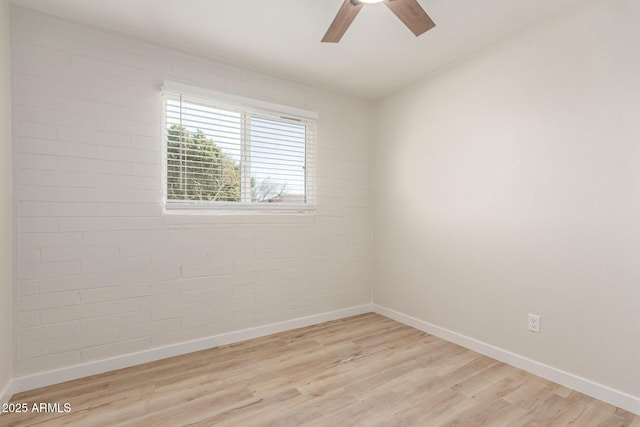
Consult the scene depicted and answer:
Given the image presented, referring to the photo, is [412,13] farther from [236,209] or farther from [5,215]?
[5,215]

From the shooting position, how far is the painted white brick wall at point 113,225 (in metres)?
2.05

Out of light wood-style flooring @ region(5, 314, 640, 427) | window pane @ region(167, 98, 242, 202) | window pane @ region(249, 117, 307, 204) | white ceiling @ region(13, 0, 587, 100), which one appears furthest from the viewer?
window pane @ region(249, 117, 307, 204)

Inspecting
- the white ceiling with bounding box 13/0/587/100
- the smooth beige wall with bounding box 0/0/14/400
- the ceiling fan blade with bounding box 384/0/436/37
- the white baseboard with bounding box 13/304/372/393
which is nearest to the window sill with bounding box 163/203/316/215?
the smooth beige wall with bounding box 0/0/14/400

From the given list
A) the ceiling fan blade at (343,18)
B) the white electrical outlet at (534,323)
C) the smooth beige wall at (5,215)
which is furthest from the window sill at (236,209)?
the white electrical outlet at (534,323)

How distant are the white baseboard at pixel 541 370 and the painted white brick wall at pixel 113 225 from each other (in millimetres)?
1426

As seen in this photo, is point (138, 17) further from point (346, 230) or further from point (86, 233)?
point (346, 230)

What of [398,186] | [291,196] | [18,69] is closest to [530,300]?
[398,186]

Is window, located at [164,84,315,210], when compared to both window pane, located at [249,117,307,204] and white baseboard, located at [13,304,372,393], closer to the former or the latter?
window pane, located at [249,117,307,204]

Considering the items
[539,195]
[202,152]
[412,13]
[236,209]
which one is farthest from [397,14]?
[236,209]

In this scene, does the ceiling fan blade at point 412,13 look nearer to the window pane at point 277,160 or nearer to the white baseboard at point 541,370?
the window pane at point 277,160

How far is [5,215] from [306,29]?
7.50 ft

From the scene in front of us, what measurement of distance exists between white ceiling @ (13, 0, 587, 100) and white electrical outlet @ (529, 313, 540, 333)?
2.09m

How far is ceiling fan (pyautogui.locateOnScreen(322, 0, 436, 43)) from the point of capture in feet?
5.37

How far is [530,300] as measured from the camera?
226 cm
